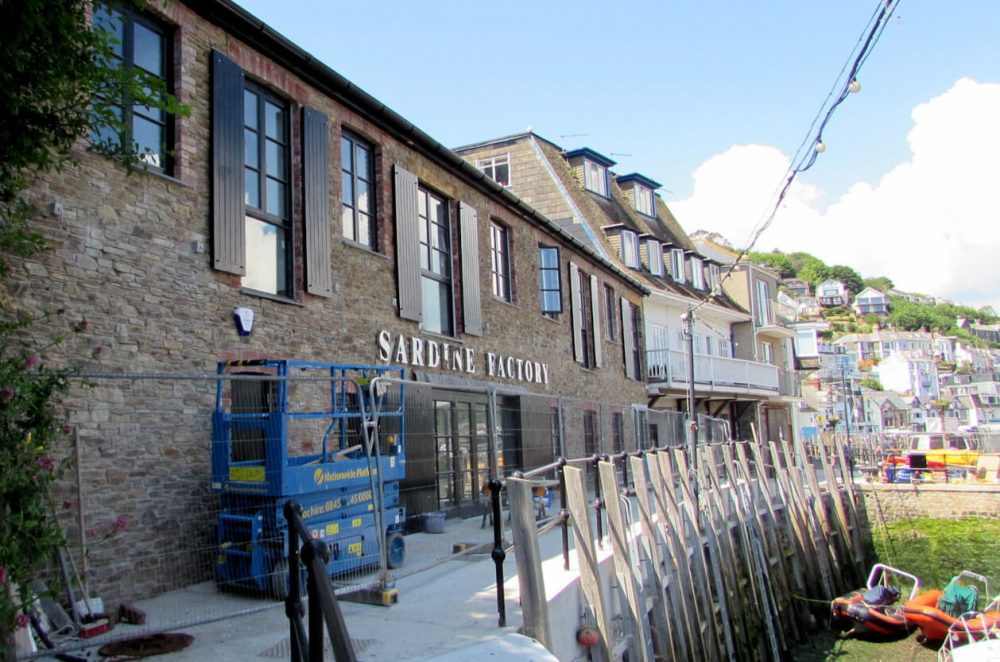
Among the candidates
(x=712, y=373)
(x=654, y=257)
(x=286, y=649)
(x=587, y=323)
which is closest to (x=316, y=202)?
(x=286, y=649)

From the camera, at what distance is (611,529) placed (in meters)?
7.88

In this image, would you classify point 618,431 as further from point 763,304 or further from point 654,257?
point 763,304

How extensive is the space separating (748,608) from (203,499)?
9584 mm

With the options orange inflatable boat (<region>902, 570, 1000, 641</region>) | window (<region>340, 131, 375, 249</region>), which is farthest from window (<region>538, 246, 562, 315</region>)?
orange inflatable boat (<region>902, 570, 1000, 641</region>)

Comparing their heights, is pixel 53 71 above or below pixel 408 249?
below

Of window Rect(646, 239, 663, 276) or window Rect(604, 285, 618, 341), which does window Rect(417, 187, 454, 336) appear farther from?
window Rect(646, 239, 663, 276)

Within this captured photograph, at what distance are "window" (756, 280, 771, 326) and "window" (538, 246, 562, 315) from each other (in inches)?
797

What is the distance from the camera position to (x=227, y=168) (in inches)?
368

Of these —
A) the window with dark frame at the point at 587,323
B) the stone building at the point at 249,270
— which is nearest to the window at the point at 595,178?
the window with dark frame at the point at 587,323

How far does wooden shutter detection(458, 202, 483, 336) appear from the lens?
48.8ft

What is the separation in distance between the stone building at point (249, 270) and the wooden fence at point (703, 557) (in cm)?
221

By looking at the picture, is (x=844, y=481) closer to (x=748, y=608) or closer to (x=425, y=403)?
(x=748, y=608)

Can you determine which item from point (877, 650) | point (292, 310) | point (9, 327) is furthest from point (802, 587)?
point (9, 327)

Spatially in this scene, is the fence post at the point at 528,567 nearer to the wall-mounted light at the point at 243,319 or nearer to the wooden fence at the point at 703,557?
the wooden fence at the point at 703,557
